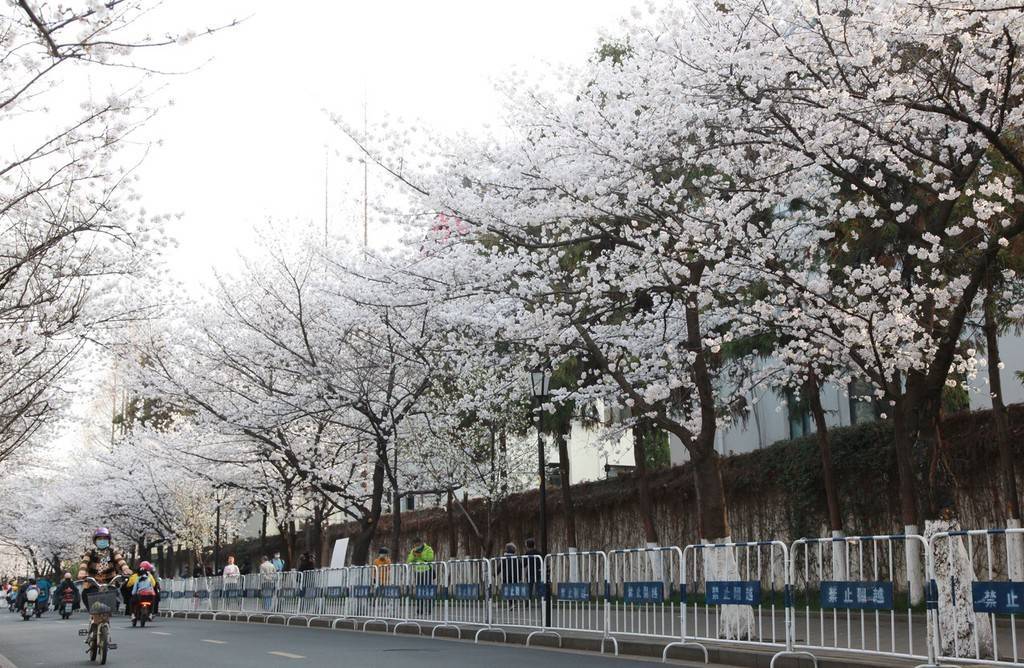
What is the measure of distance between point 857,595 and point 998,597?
185 cm

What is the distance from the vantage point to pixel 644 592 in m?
15.8

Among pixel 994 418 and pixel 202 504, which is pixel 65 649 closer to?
pixel 994 418

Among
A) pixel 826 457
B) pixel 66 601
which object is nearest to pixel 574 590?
pixel 826 457

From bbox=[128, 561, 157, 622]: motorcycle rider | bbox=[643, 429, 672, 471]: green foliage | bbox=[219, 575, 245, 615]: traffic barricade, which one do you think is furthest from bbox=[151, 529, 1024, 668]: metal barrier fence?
bbox=[643, 429, 672, 471]: green foliage

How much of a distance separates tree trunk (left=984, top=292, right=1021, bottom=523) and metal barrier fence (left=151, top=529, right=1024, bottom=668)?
762mm

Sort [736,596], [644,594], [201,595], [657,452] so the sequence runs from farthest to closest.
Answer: [201,595] < [657,452] < [644,594] < [736,596]

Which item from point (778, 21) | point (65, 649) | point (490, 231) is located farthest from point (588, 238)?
point (65, 649)

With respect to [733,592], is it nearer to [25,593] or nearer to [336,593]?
[336,593]

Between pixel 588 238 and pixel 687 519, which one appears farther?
pixel 687 519

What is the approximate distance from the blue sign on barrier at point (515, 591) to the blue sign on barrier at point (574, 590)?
0.85 m

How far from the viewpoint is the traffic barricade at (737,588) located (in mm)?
13812

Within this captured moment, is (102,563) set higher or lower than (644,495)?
lower

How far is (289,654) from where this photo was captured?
15055mm

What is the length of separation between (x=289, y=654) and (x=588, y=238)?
7.89 m
